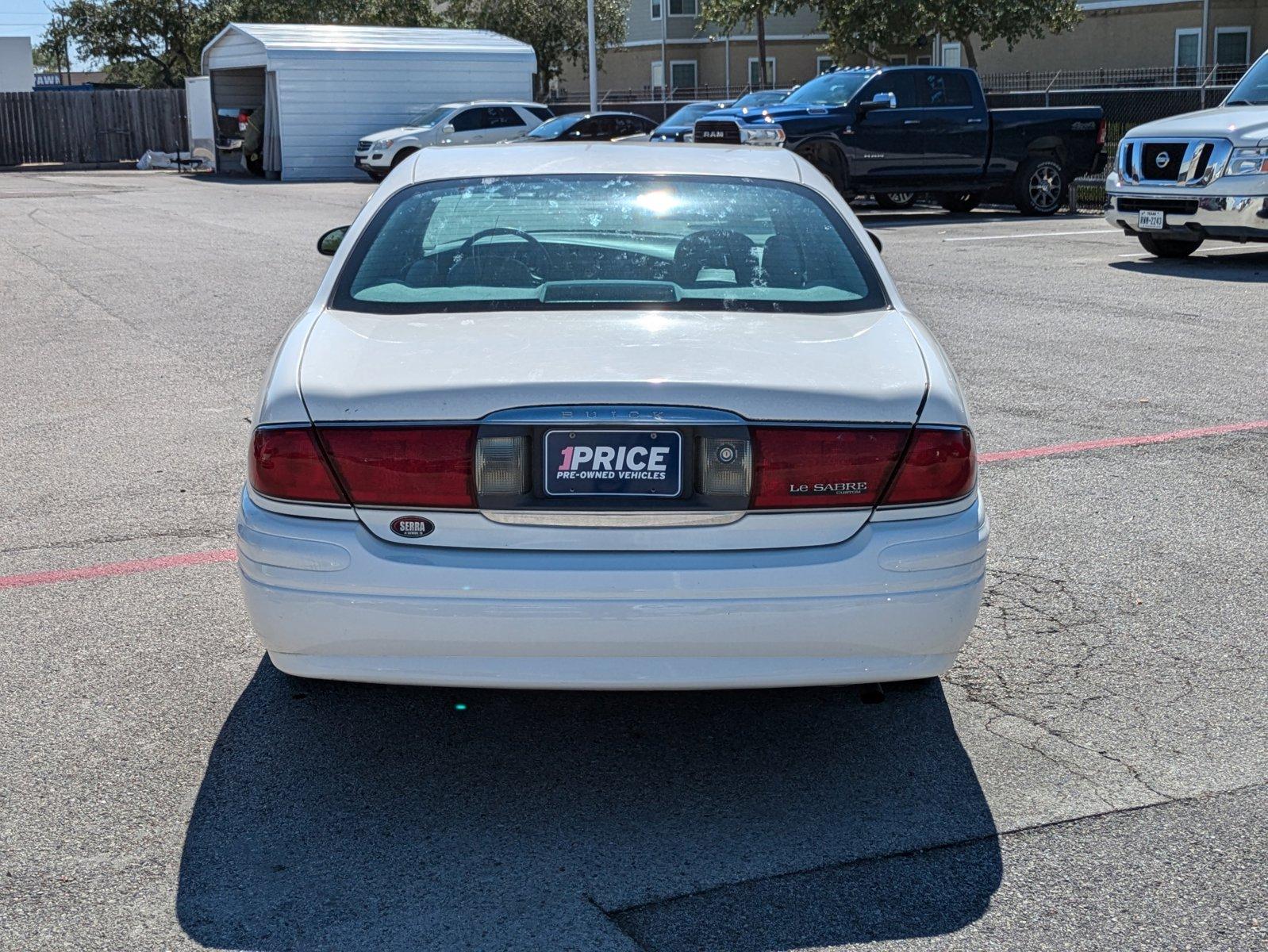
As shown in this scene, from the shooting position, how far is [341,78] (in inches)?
1325

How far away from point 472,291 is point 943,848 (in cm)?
192

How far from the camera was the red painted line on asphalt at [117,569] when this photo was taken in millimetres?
5176

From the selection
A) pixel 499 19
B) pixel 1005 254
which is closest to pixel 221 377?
pixel 1005 254

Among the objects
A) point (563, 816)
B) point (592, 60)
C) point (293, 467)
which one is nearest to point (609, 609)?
point (563, 816)

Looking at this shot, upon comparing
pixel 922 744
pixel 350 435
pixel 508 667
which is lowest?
pixel 922 744

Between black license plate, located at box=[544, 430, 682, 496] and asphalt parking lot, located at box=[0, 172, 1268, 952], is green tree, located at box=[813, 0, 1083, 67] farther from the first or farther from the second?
black license plate, located at box=[544, 430, 682, 496]

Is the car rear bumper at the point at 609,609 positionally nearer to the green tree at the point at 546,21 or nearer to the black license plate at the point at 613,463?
the black license plate at the point at 613,463

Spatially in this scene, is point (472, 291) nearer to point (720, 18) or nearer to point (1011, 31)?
point (1011, 31)

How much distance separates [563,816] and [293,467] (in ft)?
3.36

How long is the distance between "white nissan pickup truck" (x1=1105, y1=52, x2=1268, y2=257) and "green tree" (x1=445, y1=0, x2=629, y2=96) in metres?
44.5

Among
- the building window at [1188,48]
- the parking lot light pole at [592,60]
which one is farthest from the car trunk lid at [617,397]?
the building window at [1188,48]

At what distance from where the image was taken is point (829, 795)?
3.60m

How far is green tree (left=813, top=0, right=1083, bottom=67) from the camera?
40.5 metres

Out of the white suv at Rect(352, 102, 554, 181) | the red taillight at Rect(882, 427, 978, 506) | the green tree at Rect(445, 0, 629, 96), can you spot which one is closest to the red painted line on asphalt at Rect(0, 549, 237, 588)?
the red taillight at Rect(882, 427, 978, 506)
